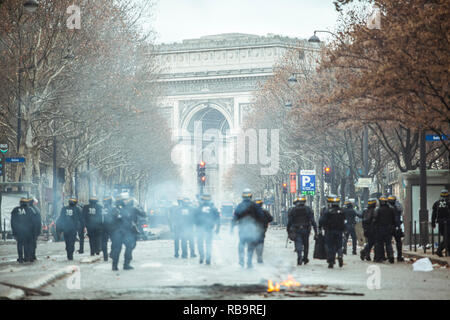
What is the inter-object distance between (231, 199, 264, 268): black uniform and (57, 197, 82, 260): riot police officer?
612 centimetres

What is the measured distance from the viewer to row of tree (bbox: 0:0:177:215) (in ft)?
128

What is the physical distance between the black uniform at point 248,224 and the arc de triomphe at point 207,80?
8882cm

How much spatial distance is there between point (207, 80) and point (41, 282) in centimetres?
10242

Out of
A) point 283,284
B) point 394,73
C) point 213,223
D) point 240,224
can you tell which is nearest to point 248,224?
point 240,224

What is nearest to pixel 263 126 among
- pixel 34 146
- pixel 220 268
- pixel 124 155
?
pixel 124 155

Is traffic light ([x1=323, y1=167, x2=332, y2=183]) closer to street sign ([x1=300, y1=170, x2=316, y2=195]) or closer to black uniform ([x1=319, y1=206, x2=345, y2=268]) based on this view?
street sign ([x1=300, y1=170, x2=316, y2=195])

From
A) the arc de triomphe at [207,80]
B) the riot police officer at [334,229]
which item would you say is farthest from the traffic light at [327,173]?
the arc de triomphe at [207,80]

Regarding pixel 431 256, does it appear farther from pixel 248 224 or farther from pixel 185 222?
pixel 185 222

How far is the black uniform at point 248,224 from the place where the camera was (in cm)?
2192

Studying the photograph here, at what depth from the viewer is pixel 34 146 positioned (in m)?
43.4

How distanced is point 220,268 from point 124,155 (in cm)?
4719

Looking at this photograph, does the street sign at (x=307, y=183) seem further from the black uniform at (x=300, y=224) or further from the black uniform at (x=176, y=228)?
the black uniform at (x=300, y=224)

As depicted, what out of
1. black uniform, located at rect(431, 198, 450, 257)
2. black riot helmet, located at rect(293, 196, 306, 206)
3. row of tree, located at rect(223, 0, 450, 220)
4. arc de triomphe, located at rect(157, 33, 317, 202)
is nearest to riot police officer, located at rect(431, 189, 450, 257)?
black uniform, located at rect(431, 198, 450, 257)
